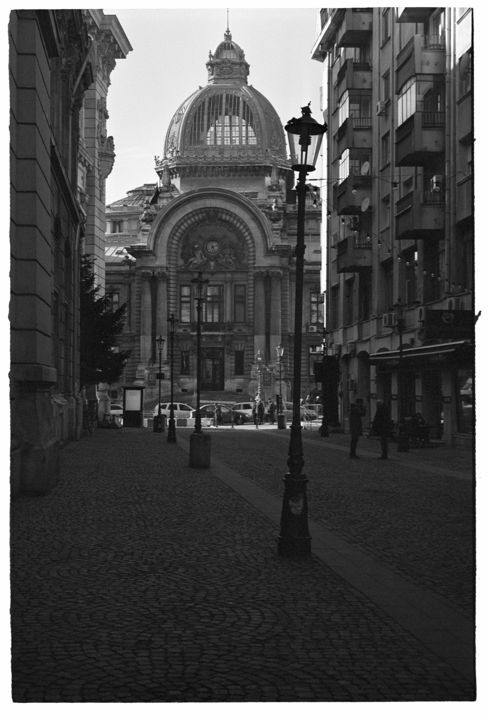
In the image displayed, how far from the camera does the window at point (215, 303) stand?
9819cm

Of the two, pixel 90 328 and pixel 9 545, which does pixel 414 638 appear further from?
pixel 90 328

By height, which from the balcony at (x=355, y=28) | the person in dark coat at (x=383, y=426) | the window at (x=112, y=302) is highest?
the window at (x=112, y=302)

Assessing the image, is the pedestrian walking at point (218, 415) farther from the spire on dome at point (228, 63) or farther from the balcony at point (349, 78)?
the spire on dome at point (228, 63)

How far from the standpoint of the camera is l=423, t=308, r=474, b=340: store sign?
7.65 meters

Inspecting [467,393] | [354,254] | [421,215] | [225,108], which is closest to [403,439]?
[354,254]

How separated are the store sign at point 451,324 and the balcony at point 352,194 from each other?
6348 mm

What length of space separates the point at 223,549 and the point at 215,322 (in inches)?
3350

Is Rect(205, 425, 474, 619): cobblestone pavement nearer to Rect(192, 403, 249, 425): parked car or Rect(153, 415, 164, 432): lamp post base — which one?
Rect(153, 415, 164, 432): lamp post base

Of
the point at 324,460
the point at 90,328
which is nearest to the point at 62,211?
the point at 324,460

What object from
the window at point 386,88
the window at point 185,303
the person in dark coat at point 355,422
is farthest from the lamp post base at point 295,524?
the window at point 185,303

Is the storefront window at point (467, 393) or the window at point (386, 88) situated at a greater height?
the window at point (386, 88)

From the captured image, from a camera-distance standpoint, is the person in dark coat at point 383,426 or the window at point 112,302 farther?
the window at point 112,302

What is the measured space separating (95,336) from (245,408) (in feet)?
54.6

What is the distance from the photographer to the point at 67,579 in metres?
9.54
